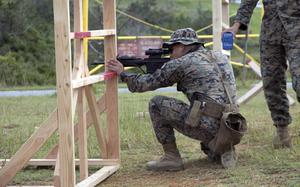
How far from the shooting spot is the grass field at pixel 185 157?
203 inches

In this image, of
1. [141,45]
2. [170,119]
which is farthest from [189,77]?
[141,45]

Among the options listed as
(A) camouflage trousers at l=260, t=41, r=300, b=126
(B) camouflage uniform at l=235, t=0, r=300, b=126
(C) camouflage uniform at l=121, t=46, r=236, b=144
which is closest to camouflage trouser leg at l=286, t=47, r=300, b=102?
(B) camouflage uniform at l=235, t=0, r=300, b=126

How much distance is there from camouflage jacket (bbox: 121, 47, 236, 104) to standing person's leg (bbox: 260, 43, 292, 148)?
2.61 ft

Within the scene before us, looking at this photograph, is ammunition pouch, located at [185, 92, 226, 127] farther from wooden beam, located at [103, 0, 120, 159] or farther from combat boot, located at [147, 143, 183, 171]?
wooden beam, located at [103, 0, 120, 159]

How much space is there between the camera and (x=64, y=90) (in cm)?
438

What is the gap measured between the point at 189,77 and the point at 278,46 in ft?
3.62

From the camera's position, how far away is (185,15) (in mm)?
24562

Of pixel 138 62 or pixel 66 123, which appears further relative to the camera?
pixel 138 62

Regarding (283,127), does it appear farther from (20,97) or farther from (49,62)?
(49,62)

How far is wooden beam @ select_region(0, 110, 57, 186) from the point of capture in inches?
188

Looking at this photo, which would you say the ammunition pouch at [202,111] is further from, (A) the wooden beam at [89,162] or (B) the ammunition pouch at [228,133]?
(A) the wooden beam at [89,162]

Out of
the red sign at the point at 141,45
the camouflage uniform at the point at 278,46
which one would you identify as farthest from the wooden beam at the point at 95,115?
the red sign at the point at 141,45

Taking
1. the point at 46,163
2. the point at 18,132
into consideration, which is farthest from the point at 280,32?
the point at 18,132

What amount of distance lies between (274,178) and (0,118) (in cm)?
510
